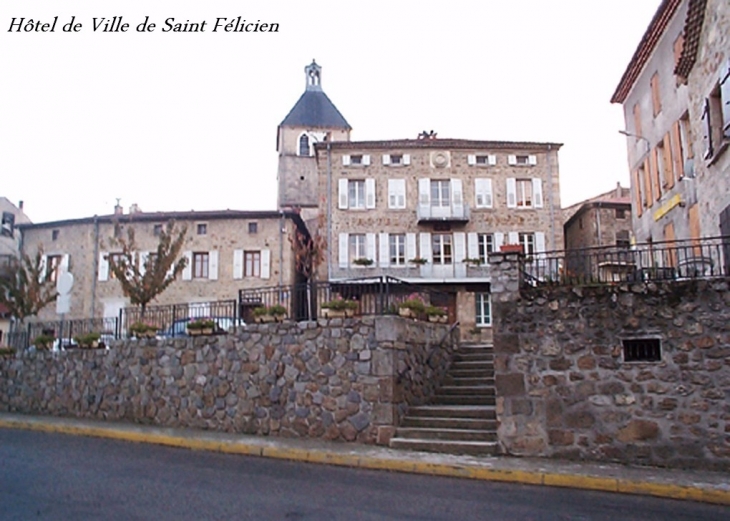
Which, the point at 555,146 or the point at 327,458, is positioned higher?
the point at 555,146

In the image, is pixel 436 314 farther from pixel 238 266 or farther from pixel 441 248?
pixel 238 266

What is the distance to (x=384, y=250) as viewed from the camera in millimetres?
32594

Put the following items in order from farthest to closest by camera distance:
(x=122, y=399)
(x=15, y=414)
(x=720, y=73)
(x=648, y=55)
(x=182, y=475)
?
(x=648, y=55)
(x=15, y=414)
(x=122, y=399)
(x=720, y=73)
(x=182, y=475)

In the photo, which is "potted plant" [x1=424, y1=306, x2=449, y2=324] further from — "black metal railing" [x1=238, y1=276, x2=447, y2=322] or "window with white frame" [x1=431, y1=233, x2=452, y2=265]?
"window with white frame" [x1=431, y1=233, x2=452, y2=265]

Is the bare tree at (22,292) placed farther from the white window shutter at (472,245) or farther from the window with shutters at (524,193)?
the window with shutters at (524,193)

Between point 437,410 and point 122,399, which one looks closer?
point 437,410

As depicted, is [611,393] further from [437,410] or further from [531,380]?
[437,410]

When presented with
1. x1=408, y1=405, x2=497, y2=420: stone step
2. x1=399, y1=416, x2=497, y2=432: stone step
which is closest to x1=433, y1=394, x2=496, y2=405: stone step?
x1=408, y1=405, x2=497, y2=420: stone step

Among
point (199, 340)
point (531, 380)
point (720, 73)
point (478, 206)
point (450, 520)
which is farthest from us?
point (478, 206)

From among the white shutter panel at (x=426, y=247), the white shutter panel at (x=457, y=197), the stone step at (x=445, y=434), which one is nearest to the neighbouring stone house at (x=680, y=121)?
the stone step at (x=445, y=434)

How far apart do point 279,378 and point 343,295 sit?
2.06 metres

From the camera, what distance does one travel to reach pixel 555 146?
33312 millimetres

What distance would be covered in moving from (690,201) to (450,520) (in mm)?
12925

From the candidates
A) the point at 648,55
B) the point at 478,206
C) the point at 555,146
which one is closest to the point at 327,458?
the point at 648,55
